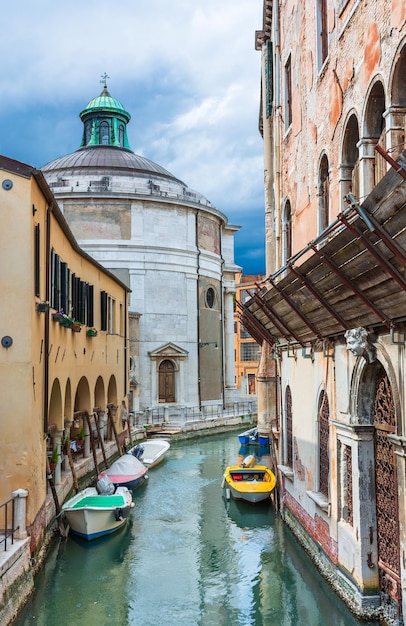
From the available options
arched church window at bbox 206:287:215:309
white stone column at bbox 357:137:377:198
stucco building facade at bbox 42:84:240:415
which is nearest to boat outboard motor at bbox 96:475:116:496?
white stone column at bbox 357:137:377:198

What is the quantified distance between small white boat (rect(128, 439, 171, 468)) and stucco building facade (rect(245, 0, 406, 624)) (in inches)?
328

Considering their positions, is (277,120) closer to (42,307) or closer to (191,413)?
(42,307)

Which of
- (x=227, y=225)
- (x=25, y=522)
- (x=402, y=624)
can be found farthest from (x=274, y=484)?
(x=227, y=225)

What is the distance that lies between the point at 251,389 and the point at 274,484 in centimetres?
4227

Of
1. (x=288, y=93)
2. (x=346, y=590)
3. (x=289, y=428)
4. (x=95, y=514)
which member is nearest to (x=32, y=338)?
(x=95, y=514)

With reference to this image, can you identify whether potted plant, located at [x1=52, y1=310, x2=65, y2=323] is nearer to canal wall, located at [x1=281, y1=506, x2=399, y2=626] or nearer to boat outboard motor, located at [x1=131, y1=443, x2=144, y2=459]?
canal wall, located at [x1=281, y1=506, x2=399, y2=626]

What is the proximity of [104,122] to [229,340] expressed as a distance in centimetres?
1702

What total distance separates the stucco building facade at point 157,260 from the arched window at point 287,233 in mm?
18454

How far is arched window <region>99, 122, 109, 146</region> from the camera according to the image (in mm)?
43812

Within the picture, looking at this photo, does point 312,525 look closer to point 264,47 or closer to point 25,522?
point 25,522

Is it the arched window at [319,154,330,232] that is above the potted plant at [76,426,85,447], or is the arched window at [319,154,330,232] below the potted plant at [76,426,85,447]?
above

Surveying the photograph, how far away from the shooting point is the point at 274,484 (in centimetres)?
1545

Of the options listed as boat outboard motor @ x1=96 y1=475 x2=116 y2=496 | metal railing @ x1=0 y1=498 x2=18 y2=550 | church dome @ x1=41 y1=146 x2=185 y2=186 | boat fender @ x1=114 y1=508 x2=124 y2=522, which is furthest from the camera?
church dome @ x1=41 y1=146 x2=185 y2=186

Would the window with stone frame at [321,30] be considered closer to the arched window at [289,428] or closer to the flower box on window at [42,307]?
the flower box on window at [42,307]
